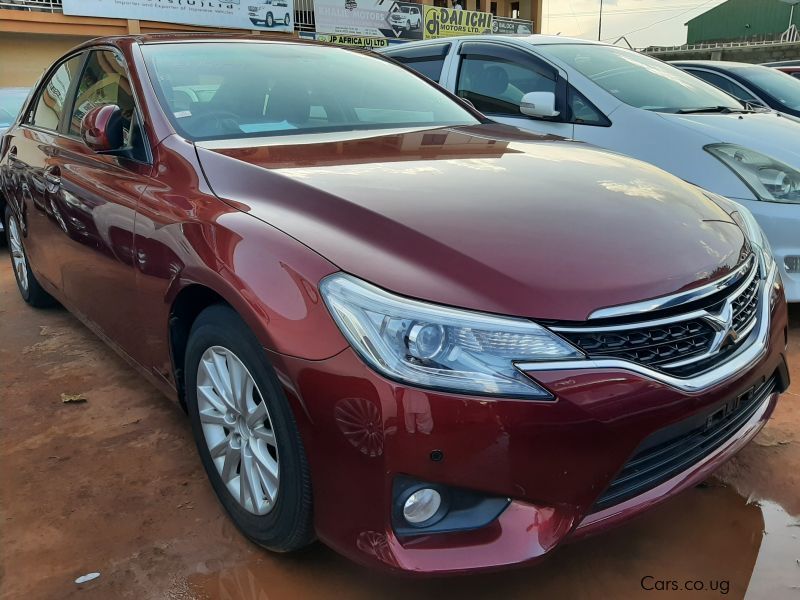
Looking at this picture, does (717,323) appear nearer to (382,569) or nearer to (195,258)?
(382,569)

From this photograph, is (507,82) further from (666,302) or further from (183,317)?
(666,302)

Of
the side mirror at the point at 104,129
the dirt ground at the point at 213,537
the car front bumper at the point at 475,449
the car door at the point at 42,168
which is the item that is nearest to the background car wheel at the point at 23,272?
the car door at the point at 42,168

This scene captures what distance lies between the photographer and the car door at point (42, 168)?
330 centimetres

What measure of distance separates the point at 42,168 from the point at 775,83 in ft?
22.0

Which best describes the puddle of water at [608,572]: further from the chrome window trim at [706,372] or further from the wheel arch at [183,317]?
the wheel arch at [183,317]

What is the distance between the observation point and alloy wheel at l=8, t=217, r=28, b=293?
13.8 ft

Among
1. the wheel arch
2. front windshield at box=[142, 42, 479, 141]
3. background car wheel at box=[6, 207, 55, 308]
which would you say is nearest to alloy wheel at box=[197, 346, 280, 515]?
the wheel arch

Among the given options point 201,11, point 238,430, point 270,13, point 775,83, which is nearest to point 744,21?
point 270,13

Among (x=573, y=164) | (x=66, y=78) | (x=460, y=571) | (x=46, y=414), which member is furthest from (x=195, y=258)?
(x=66, y=78)

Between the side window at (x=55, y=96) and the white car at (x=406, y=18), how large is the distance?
2041 centimetres

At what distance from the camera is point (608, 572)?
1.89 m

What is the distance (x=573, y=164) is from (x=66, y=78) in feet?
8.74

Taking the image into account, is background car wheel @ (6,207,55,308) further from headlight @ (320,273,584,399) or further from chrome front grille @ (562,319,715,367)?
chrome front grille @ (562,319,715,367)

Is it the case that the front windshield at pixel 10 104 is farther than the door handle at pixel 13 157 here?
Yes
